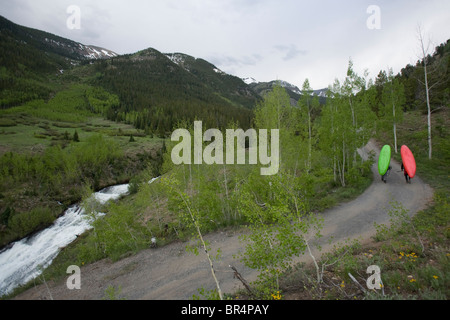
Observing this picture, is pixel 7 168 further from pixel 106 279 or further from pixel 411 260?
pixel 411 260

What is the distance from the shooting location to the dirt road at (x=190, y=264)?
9.17 meters

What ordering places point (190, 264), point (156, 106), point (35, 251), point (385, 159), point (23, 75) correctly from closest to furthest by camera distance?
point (190, 264)
point (385, 159)
point (35, 251)
point (156, 106)
point (23, 75)

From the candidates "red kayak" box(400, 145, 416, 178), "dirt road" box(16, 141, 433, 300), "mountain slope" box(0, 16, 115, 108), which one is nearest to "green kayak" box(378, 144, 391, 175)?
"red kayak" box(400, 145, 416, 178)

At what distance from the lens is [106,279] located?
11.5m

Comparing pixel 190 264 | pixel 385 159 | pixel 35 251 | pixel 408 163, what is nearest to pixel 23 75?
pixel 35 251

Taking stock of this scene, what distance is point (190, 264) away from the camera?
10.7m

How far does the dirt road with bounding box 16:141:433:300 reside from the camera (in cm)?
917

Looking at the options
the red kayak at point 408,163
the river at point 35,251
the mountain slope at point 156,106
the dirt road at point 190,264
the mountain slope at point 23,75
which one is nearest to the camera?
the dirt road at point 190,264

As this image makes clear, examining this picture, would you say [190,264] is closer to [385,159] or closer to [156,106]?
[385,159]

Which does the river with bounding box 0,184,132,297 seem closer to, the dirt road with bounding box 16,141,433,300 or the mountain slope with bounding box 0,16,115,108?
the dirt road with bounding box 16,141,433,300

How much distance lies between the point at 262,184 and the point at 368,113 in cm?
1467

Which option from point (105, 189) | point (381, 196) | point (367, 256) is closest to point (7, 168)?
point (105, 189)

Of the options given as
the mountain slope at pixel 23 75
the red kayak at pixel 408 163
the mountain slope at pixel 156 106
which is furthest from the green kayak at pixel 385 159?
the mountain slope at pixel 23 75

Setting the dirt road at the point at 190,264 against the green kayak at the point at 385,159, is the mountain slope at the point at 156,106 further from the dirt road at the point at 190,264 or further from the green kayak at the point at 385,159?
the dirt road at the point at 190,264
